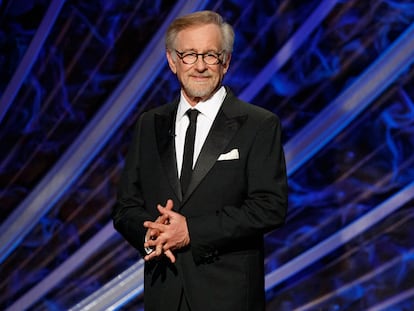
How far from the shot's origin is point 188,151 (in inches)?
76.1

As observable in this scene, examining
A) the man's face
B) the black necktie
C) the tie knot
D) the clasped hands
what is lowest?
the clasped hands

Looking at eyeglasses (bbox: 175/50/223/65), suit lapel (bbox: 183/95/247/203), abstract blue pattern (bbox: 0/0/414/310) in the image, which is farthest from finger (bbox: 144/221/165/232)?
abstract blue pattern (bbox: 0/0/414/310)

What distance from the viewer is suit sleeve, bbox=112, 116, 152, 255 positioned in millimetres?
1891

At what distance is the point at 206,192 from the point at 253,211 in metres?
0.12

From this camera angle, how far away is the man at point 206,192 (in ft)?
5.97

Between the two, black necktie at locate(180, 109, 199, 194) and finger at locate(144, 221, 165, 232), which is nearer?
finger at locate(144, 221, 165, 232)

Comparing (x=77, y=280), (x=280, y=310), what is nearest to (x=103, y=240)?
(x=77, y=280)

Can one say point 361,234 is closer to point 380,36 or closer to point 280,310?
point 280,310

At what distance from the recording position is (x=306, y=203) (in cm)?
279

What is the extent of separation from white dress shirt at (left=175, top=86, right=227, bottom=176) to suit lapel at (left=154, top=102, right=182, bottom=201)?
13 millimetres

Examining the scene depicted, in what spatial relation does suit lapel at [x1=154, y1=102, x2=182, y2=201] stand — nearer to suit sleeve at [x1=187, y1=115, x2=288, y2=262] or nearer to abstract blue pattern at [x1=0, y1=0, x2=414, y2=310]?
suit sleeve at [x1=187, y1=115, x2=288, y2=262]

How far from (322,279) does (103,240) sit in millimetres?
836

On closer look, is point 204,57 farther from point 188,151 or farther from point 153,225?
point 153,225

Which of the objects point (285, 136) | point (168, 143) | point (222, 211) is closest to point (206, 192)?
point (222, 211)
